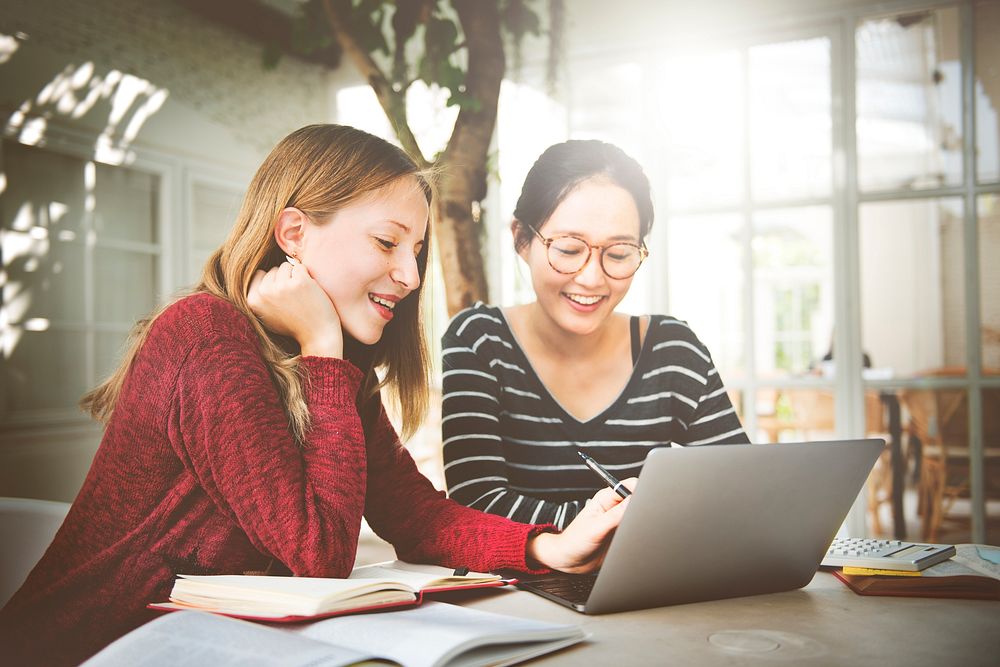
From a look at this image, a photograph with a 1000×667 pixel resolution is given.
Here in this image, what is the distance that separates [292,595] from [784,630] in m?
0.46

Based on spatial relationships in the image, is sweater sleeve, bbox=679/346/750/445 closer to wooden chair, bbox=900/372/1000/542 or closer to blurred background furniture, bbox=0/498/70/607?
blurred background furniture, bbox=0/498/70/607

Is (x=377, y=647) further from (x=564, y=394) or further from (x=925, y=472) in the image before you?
(x=925, y=472)

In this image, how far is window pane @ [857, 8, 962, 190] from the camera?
2.91 m

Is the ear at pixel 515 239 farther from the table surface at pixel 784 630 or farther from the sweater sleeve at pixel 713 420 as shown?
the table surface at pixel 784 630

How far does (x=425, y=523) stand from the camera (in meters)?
1.16

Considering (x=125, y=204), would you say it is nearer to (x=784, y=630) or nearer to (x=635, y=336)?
(x=635, y=336)

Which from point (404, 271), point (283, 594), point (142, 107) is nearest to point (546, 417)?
point (404, 271)

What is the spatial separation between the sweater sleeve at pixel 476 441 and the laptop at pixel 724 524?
319 millimetres

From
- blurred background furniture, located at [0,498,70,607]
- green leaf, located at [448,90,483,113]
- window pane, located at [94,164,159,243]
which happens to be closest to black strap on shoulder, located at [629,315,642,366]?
green leaf, located at [448,90,483,113]

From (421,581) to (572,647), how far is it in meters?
0.21

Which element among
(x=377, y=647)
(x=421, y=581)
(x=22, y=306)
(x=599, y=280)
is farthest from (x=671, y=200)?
(x=377, y=647)

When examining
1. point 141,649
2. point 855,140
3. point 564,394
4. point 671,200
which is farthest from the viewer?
point 671,200

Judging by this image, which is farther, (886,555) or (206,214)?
(206,214)

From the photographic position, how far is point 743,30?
306 cm
